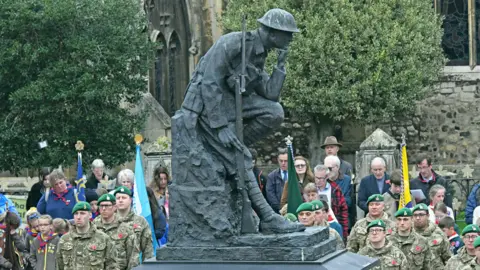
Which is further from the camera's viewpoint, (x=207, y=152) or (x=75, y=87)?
(x=75, y=87)

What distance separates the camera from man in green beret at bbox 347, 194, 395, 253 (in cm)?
1748

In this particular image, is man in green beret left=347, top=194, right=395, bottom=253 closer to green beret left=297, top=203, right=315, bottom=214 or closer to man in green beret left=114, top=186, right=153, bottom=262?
green beret left=297, top=203, right=315, bottom=214

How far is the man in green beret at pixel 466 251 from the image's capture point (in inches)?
657

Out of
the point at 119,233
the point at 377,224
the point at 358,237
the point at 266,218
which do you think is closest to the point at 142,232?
the point at 119,233

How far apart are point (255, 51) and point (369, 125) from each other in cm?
2136

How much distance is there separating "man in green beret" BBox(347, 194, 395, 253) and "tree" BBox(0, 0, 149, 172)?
34.8 feet

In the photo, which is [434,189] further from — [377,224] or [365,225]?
[377,224]

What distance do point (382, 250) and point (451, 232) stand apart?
1928 mm

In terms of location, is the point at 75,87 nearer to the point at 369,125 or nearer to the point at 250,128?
the point at 369,125

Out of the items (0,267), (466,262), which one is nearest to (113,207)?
(0,267)

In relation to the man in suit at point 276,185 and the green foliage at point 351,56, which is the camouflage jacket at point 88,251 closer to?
the man in suit at point 276,185

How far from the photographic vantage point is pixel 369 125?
3491 centimetres

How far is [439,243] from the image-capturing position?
17594 millimetres

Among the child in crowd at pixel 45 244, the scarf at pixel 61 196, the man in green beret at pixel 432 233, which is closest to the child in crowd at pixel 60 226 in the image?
the child in crowd at pixel 45 244
